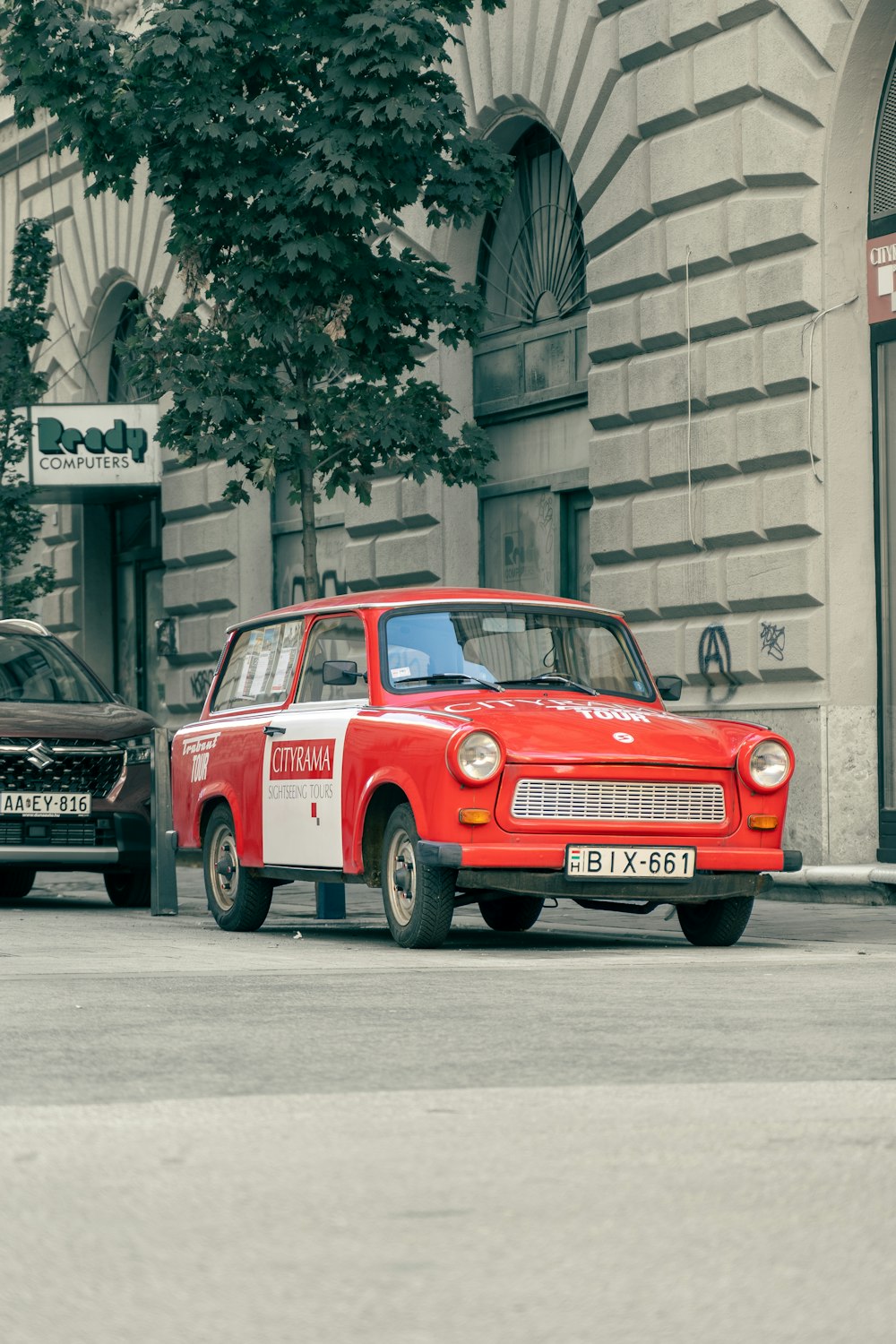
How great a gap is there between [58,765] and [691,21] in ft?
22.2

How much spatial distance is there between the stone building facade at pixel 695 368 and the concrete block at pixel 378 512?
0.03 metres

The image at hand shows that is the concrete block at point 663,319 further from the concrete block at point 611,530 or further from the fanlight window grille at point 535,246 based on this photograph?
the fanlight window grille at point 535,246

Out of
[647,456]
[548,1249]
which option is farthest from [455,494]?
[548,1249]

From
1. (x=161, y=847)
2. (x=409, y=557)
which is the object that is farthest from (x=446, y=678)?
(x=409, y=557)

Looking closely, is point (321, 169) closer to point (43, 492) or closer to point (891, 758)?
point (891, 758)

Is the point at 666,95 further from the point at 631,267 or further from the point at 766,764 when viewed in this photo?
the point at 766,764

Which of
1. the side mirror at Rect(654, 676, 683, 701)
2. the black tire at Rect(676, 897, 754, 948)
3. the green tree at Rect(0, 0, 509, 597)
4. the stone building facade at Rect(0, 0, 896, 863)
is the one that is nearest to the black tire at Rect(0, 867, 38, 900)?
the green tree at Rect(0, 0, 509, 597)

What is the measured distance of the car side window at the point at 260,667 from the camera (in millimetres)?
11664

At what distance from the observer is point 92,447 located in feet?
76.9

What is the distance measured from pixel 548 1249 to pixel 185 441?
40.6ft

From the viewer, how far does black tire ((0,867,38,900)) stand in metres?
15.9

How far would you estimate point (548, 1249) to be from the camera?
160 inches

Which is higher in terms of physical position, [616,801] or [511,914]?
[616,801]

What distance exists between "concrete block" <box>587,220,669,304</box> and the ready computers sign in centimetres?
736
